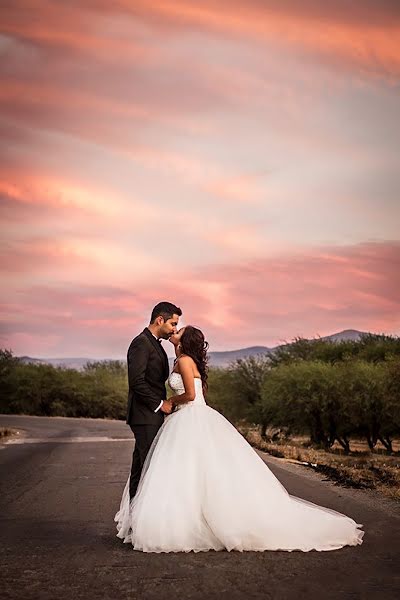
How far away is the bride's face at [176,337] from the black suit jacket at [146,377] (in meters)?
0.16

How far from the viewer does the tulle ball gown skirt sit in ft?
28.7

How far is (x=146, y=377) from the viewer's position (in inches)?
386

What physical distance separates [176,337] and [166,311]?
1.02ft

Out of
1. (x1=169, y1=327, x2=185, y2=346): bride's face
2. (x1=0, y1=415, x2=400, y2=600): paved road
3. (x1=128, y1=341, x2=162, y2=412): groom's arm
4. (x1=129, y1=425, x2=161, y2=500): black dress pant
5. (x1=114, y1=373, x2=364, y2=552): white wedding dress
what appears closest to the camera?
(x1=0, y1=415, x2=400, y2=600): paved road

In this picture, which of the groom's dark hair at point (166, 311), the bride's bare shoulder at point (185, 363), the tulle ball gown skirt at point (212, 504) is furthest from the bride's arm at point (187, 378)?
the groom's dark hair at point (166, 311)

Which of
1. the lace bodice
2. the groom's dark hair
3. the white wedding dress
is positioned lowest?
the white wedding dress

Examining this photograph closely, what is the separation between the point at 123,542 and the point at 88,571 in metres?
1.52

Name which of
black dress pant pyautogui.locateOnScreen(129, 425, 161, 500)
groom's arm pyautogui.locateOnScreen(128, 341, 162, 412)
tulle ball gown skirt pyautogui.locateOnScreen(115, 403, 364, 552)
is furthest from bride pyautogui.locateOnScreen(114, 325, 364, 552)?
groom's arm pyautogui.locateOnScreen(128, 341, 162, 412)

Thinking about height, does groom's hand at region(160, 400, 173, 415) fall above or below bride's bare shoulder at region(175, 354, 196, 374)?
below

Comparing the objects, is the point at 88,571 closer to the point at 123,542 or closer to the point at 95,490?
the point at 123,542

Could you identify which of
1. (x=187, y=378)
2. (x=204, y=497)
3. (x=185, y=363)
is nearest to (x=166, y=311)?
(x=185, y=363)

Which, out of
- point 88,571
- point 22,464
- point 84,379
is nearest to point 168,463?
point 88,571

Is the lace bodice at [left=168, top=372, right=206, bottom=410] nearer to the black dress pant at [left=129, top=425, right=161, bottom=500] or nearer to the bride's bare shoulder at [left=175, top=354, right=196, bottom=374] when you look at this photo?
the bride's bare shoulder at [left=175, top=354, right=196, bottom=374]

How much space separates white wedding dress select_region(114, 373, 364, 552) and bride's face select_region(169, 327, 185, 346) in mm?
373
